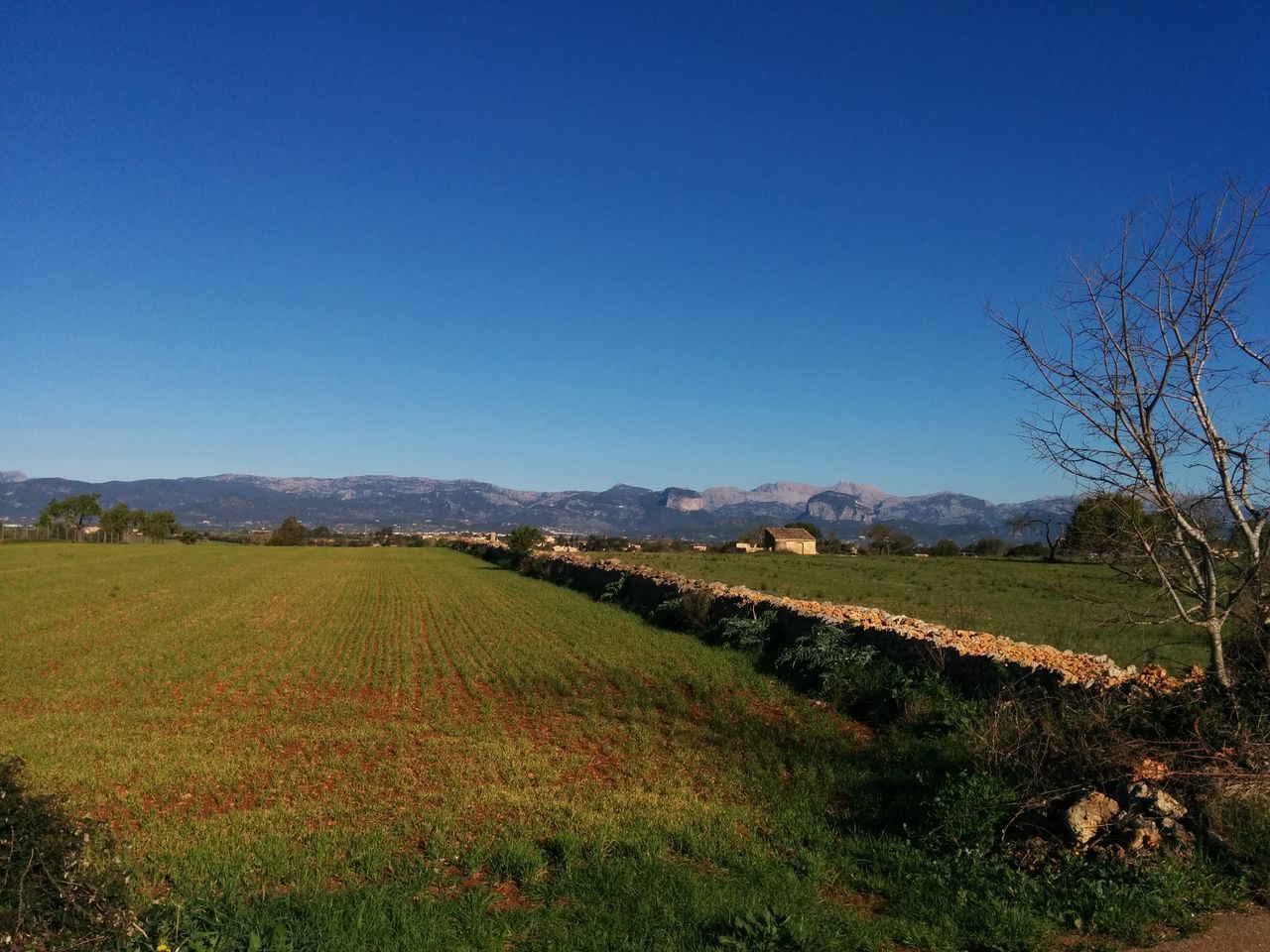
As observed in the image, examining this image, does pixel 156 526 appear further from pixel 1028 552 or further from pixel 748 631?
pixel 748 631

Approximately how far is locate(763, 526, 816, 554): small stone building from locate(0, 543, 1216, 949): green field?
83329 mm

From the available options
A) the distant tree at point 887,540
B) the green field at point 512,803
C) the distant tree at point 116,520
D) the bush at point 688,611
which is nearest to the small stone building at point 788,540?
the distant tree at point 887,540

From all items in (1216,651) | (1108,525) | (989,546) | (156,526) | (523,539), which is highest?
(1108,525)

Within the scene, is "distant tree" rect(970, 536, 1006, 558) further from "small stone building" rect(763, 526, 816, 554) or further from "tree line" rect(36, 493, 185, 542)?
"tree line" rect(36, 493, 185, 542)

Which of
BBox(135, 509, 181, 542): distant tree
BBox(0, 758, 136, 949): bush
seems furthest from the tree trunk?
BBox(135, 509, 181, 542): distant tree

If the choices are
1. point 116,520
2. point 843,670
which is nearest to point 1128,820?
point 843,670

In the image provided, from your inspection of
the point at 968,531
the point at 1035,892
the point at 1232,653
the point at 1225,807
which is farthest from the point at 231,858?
the point at 968,531

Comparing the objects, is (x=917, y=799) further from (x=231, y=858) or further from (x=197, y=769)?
(x=197, y=769)

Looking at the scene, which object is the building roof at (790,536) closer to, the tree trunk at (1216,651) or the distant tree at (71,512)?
the tree trunk at (1216,651)

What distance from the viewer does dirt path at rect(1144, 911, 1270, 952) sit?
5.35 m

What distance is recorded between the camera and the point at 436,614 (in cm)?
3131

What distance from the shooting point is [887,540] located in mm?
109375

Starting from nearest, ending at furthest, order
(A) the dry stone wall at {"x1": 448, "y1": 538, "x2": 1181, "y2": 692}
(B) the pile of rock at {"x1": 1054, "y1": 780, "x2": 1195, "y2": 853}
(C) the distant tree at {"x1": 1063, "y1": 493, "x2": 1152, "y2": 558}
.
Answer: (B) the pile of rock at {"x1": 1054, "y1": 780, "x2": 1195, "y2": 853}, (C) the distant tree at {"x1": 1063, "y1": 493, "x2": 1152, "y2": 558}, (A) the dry stone wall at {"x1": 448, "y1": 538, "x2": 1181, "y2": 692}

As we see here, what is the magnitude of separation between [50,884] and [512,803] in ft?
16.9
